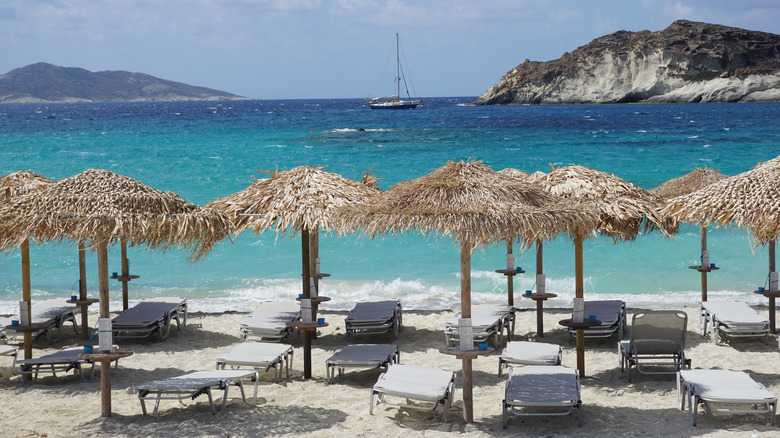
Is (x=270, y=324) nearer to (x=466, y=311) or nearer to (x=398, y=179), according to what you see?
(x=466, y=311)

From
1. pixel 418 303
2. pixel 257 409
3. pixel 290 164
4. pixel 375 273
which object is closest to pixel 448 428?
pixel 257 409

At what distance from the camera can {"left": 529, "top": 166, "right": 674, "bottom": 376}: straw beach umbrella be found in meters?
7.41

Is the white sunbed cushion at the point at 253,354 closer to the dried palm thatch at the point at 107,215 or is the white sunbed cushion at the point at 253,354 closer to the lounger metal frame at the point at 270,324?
the lounger metal frame at the point at 270,324

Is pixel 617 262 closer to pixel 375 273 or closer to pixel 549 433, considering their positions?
pixel 375 273

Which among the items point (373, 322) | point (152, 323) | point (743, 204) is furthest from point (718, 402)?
point (152, 323)

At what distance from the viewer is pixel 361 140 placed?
47.8 metres

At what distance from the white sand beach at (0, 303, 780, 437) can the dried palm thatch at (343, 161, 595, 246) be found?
1678 mm

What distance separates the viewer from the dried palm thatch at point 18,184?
25.9 ft

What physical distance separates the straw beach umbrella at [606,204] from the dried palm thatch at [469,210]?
915mm

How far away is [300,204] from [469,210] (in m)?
2.43

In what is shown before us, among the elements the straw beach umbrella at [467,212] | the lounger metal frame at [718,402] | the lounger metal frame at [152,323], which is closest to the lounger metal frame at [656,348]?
the lounger metal frame at [718,402]

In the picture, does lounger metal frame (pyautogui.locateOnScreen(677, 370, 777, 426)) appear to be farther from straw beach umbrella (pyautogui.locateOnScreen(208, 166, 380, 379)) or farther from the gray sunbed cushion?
straw beach umbrella (pyautogui.locateOnScreen(208, 166, 380, 379))

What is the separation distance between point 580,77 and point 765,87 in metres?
23.8

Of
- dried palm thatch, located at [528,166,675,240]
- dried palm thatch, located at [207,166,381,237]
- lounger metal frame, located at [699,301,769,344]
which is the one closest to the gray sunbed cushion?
dried palm thatch, located at [207,166,381,237]
